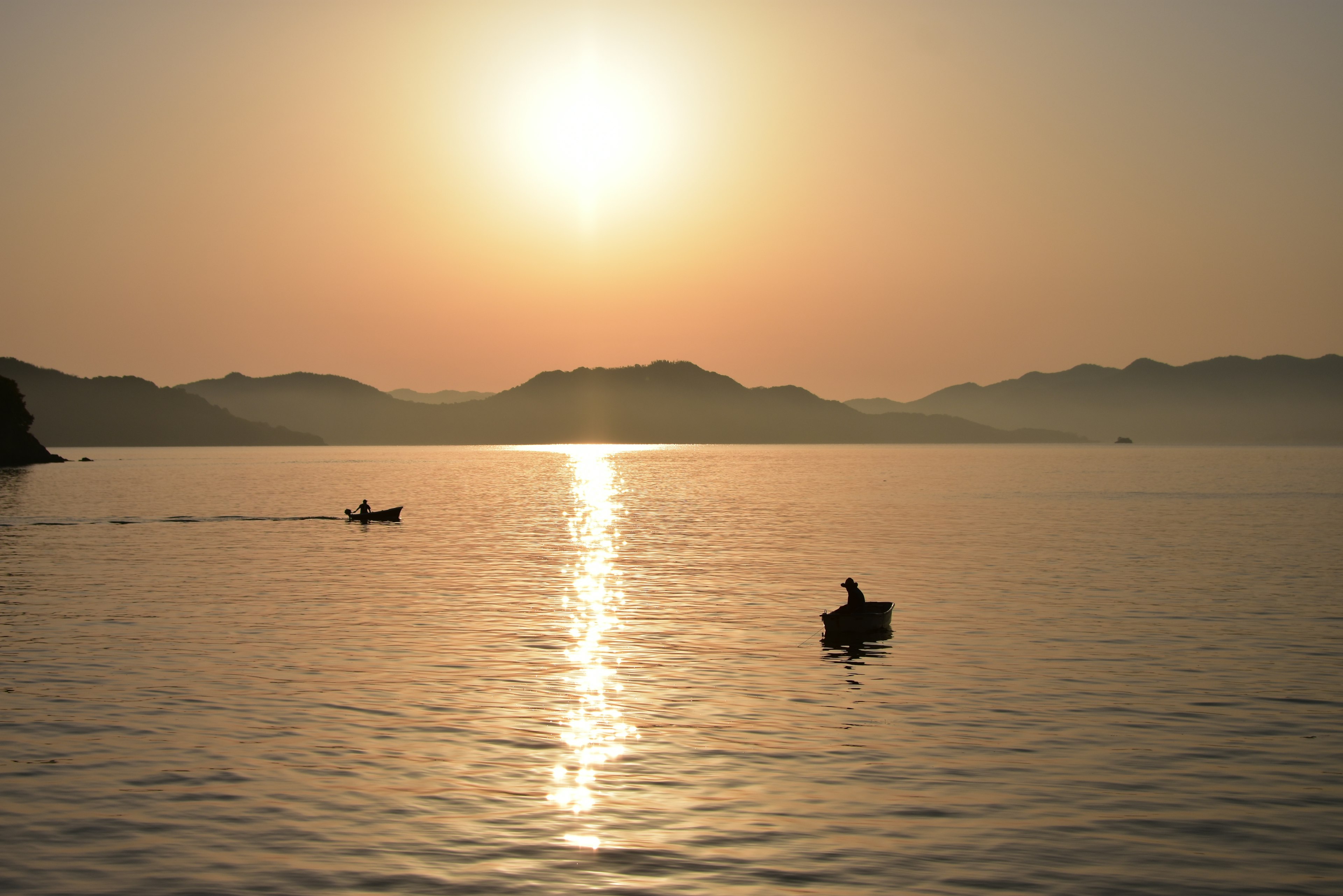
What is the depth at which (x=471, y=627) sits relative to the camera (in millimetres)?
39031

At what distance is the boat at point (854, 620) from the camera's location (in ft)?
120

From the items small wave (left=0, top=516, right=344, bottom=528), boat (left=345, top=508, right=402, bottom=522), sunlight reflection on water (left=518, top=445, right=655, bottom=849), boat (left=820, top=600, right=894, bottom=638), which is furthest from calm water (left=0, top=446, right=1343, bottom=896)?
small wave (left=0, top=516, right=344, bottom=528)

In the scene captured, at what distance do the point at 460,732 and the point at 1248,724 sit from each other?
686 inches

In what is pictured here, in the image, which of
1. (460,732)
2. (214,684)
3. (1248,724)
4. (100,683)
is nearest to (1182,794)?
(1248,724)

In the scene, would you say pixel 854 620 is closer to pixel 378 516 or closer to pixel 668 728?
pixel 668 728

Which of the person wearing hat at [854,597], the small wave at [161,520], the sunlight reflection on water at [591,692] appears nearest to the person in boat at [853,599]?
the person wearing hat at [854,597]

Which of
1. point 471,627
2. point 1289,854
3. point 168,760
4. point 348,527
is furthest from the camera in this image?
point 348,527

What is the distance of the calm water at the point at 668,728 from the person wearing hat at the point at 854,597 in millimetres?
1508

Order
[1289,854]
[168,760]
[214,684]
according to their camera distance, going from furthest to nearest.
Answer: [214,684] → [168,760] → [1289,854]

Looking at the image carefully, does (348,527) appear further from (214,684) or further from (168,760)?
(168,760)

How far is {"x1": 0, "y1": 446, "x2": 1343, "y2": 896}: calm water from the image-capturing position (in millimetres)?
17125

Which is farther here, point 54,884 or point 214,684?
point 214,684

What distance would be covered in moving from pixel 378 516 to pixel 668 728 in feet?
233

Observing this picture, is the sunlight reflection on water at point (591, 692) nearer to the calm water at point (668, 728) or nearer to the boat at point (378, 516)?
the calm water at point (668, 728)
